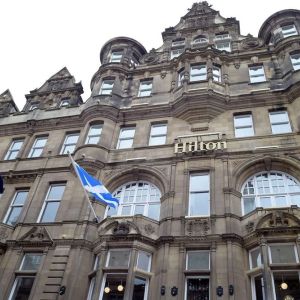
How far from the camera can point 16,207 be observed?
20750 mm

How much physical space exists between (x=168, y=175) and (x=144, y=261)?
16.8ft

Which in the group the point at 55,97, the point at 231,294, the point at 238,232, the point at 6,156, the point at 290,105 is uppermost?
the point at 55,97

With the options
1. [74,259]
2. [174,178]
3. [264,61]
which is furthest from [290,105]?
[74,259]

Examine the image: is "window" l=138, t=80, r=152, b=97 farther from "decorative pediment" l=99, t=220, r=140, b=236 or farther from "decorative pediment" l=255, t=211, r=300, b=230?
"decorative pediment" l=255, t=211, r=300, b=230

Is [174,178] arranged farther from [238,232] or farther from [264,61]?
[264,61]

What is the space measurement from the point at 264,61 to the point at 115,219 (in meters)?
16.1

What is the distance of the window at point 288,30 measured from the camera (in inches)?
1041

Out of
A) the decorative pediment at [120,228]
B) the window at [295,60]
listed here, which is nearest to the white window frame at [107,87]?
the decorative pediment at [120,228]

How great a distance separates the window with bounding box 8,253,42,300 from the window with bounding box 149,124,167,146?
9.41 meters

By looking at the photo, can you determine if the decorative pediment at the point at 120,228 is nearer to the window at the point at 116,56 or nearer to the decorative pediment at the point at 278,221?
the decorative pediment at the point at 278,221

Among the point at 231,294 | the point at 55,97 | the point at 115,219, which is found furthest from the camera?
the point at 55,97

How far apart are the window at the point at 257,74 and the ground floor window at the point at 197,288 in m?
14.6

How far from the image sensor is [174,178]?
62.0ft

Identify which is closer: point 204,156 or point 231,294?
point 231,294
